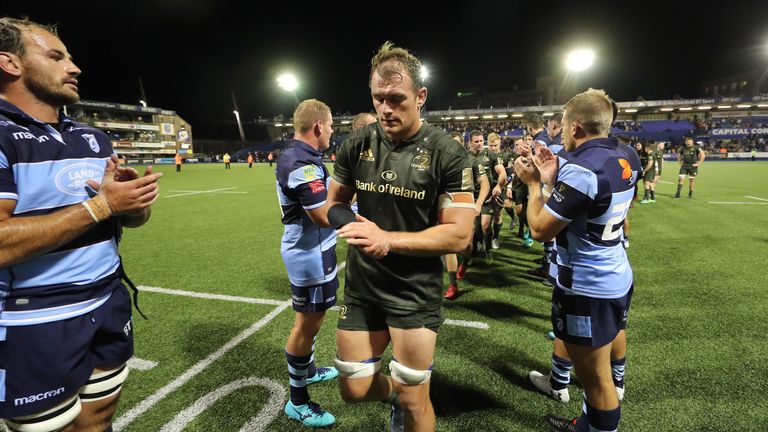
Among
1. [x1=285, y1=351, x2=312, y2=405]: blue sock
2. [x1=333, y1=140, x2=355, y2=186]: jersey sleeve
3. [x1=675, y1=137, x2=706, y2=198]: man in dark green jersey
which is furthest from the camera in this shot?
[x1=675, y1=137, x2=706, y2=198]: man in dark green jersey

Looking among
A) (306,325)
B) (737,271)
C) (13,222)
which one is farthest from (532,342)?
(737,271)

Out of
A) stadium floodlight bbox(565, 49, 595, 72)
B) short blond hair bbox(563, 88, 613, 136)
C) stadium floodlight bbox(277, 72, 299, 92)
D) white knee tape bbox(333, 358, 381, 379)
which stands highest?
stadium floodlight bbox(277, 72, 299, 92)

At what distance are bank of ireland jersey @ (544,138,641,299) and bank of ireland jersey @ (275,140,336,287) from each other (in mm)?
1754

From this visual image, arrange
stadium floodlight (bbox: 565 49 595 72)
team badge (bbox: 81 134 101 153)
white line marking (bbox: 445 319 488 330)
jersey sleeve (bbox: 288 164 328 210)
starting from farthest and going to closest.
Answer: stadium floodlight (bbox: 565 49 595 72) → white line marking (bbox: 445 319 488 330) → jersey sleeve (bbox: 288 164 328 210) → team badge (bbox: 81 134 101 153)

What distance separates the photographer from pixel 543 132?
708 cm

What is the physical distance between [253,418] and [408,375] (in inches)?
63.2

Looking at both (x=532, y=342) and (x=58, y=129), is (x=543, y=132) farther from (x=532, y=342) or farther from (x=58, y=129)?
(x=58, y=129)

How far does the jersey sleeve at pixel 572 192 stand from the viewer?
2230mm

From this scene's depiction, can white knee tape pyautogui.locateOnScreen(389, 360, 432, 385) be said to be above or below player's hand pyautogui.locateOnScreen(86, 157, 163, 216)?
below

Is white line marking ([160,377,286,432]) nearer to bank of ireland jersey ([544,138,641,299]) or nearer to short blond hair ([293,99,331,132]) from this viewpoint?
short blond hair ([293,99,331,132])

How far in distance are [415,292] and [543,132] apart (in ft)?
20.0

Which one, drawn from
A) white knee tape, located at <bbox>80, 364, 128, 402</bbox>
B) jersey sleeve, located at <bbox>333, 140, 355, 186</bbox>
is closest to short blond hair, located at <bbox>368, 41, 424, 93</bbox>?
jersey sleeve, located at <bbox>333, 140, 355, 186</bbox>

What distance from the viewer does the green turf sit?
9.73ft

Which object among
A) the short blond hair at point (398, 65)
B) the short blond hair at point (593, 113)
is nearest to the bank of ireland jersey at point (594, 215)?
the short blond hair at point (593, 113)
